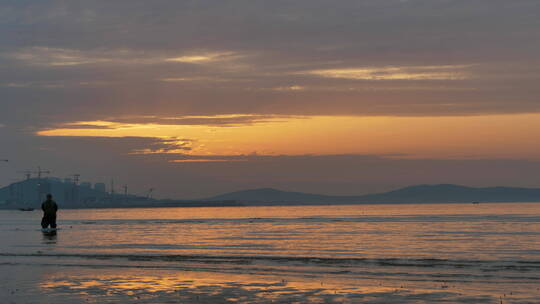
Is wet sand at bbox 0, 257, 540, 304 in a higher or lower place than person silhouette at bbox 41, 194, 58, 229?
lower

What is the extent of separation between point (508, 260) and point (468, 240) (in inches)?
600

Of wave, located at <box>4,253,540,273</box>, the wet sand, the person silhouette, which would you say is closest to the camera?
the wet sand

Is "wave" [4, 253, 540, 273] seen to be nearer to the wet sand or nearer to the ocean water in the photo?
the ocean water

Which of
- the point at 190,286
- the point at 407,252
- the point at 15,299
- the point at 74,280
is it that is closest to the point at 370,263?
the point at 407,252

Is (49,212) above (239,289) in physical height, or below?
above

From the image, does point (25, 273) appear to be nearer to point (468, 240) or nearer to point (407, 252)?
point (407, 252)

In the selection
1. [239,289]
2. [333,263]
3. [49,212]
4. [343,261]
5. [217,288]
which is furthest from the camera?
[49,212]

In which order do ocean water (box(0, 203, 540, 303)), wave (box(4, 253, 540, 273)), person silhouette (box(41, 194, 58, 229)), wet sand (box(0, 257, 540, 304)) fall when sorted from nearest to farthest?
wet sand (box(0, 257, 540, 304)), ocean water (box(0, 203, 540, 303)), wave (box(4, 253, 540, 273)), person silhouette (box(41, 194, 58, 229))

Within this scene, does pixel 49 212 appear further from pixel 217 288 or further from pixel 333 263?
pixel 217 288

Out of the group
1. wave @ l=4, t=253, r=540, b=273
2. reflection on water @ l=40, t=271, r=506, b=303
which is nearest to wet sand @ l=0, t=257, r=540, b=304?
reflection on water @ l=40, t=271, r=506, b=303

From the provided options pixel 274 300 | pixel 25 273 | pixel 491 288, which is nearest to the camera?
pixel 274 300

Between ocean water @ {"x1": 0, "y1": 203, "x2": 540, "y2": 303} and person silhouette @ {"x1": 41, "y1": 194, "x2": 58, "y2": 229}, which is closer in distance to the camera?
ocean water @ {"x1": 0, "y1": 203, "x2": 540, "y2": 303}

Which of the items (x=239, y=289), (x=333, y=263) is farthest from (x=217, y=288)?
(x=333, y=263)

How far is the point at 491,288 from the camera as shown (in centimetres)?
2394
